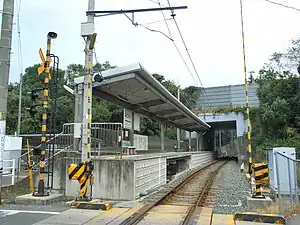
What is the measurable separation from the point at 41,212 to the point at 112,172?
2625 millimetres

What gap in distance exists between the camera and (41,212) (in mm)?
7977

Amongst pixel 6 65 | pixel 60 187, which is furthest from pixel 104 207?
pixel 6 65

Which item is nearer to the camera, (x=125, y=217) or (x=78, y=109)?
(x=125, y=217)

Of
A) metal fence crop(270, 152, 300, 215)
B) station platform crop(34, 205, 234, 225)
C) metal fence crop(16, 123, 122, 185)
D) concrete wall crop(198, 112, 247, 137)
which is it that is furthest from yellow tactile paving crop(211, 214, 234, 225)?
concrete wall crop(198, 112, 247, 137)

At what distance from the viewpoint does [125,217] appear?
7.23 metres

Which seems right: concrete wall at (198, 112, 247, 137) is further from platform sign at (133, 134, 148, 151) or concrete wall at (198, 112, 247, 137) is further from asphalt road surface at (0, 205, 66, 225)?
asphalt road surface at (0, 205, 66, 225)

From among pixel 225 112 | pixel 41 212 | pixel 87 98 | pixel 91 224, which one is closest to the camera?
pixel 91 224

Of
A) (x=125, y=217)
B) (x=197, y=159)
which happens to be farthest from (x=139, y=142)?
(x=197, y=159)

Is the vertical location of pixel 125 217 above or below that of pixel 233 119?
below

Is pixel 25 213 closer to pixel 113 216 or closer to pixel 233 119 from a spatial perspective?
pixel 113 216

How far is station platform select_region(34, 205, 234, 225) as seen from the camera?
6.77m

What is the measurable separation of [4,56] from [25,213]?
15.2 ft

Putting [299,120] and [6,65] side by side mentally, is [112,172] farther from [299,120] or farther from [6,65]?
[299,120]

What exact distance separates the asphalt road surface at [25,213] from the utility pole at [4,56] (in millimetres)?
1510
